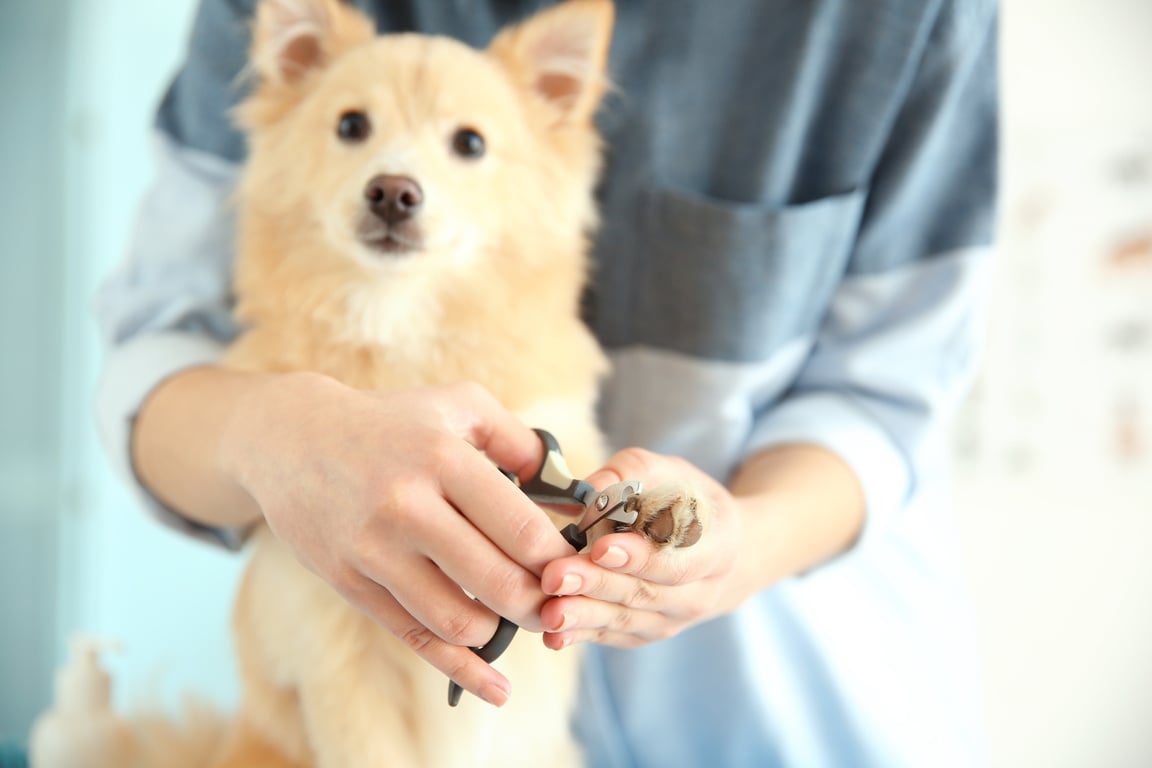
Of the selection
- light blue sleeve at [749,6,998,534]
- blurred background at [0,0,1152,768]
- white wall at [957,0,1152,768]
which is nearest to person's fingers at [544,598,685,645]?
light blue sleeve at [749,6,998,534]

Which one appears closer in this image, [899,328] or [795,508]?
[795,508]

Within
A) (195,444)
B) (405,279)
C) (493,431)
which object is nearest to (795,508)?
(493,431)

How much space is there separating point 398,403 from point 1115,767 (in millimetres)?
2453

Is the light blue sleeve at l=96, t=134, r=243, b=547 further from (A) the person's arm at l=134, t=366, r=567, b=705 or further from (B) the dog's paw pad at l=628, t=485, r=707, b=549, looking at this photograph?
(B) the dog's paw pad at l=628, t=485, r=707, b=549

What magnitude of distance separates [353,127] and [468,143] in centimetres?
11

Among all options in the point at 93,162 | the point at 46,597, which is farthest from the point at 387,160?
the point at 46,597

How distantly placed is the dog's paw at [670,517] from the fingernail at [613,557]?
0.08 feet

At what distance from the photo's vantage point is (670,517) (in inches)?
22.9

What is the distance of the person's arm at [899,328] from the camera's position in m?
0.93

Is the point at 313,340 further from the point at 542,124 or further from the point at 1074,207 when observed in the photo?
the point at 1074,207

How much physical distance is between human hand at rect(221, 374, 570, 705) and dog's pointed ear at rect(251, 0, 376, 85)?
1.46ft

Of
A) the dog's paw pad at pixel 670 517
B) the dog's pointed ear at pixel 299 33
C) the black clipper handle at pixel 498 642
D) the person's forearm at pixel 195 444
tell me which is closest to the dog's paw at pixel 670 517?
the dog's paw pad at pixel 670 517

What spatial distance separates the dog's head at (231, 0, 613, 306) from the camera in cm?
81

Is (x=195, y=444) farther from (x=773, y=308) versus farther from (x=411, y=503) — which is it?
(x=773, y=308)
